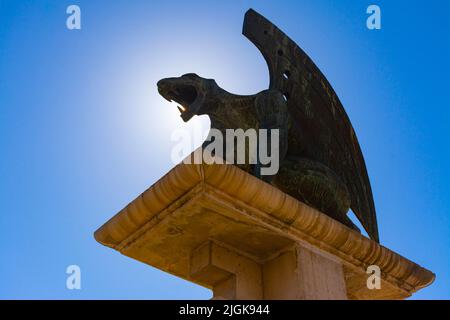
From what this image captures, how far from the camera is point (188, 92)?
230 inches

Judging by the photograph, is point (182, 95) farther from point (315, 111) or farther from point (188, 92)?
point (315, 111)

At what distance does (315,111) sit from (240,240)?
1.81 metres

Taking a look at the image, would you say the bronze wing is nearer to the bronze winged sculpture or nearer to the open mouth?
the bronze winged sculpture

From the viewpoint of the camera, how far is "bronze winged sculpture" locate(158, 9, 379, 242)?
18.4 ft

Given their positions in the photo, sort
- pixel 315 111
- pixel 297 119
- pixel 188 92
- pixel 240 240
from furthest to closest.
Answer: pixel 315 111, pixel 297 119, pixel 188 92, pixel 240 240

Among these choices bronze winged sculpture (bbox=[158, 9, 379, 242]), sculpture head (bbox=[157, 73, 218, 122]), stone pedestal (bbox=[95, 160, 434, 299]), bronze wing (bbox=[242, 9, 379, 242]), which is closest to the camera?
stone pedestal (bbox=[95, 160, 434, 299])

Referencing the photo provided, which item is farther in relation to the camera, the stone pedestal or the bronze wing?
the bronze wing

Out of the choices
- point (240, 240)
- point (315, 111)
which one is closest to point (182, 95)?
point (315, 111)

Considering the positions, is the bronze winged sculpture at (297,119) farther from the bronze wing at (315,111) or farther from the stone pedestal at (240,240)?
the stone pedestal at (240,240)

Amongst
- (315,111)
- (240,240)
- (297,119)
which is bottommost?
(240,240)

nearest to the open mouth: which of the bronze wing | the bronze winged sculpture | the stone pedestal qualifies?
the bronze winged sculpture

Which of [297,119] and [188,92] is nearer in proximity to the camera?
[188,92]

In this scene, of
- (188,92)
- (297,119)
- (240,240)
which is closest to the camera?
(240,240)
